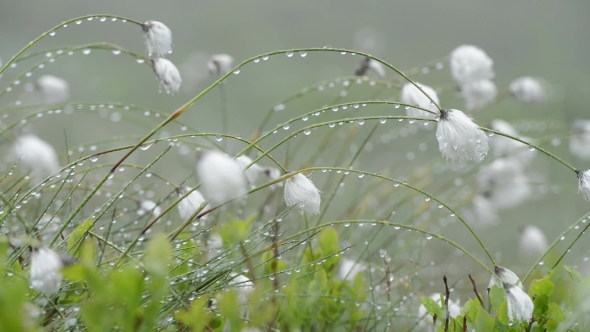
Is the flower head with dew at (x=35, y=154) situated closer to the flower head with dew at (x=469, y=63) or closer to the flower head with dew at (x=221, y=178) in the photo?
the flower head with dew at (x=221, y=178)

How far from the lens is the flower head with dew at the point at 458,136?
903 millimetres

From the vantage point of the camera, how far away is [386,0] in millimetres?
6703

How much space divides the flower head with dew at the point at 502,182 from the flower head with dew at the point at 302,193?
1.24 m

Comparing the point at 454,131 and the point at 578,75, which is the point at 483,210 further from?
the point at 578,75

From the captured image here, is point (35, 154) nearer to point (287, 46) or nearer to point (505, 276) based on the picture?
point (505, 276)

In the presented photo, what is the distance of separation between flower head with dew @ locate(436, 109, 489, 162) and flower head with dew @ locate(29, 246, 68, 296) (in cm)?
52

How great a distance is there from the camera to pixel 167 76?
3.67 ft

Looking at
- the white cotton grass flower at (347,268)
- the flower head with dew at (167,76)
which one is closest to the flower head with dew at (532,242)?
the white cotton grass flower at (347,268)

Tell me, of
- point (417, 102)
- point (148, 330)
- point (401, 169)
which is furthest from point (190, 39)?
point (148, 330)

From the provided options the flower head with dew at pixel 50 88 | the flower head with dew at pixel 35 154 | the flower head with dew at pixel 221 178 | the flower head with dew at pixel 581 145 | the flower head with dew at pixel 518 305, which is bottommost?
the flower head with dew at pixel 518 305

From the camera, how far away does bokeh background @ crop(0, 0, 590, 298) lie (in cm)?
427

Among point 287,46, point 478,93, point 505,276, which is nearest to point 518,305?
point 505,276

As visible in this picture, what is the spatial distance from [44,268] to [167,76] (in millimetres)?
508

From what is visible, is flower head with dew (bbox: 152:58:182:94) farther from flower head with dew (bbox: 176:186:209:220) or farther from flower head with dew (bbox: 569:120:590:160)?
flower head with dew (bbox: 569:120:590:160)
